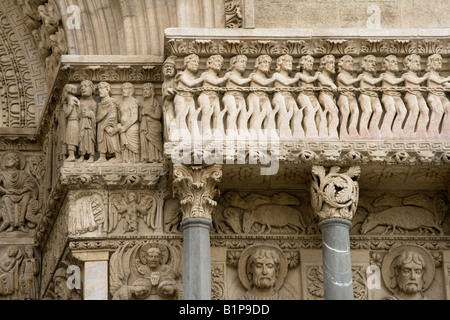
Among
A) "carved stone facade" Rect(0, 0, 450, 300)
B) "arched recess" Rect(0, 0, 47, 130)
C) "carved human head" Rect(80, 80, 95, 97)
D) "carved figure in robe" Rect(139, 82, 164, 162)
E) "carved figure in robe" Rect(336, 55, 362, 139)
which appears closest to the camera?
"carved stone facade" Rect(0, 0, 450, 300)

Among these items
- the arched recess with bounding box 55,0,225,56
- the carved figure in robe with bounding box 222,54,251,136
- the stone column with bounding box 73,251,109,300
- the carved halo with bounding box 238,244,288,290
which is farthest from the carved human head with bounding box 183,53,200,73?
the stone column with bounding box 73,251,109,300

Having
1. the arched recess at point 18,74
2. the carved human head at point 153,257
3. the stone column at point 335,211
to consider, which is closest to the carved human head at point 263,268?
the stone column at point 335,211

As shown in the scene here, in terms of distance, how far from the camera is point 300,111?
13641mm

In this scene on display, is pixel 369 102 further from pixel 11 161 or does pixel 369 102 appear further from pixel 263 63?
pixel 11 161

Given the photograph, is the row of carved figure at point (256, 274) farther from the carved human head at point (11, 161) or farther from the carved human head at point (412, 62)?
the carved human head at point (11, 161)

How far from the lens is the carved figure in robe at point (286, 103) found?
1355 cm

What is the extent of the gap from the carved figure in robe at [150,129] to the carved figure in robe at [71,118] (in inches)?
24.9

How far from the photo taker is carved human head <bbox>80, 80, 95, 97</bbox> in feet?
46.6

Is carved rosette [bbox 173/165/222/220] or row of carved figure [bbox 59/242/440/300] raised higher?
carved rosette [bbox 173/165/222/220]

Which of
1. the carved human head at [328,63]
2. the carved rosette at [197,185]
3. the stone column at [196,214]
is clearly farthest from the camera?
the carved human head at [328,63]

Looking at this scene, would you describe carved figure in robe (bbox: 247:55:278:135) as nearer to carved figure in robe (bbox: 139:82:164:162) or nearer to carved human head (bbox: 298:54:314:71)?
carved human head (bbox: 298:54:314:71)
